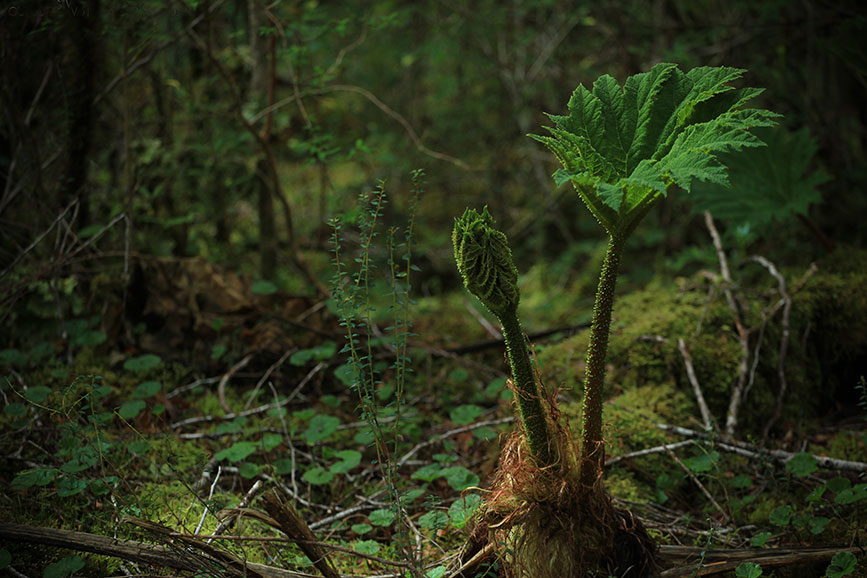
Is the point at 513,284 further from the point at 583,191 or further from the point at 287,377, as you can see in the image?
the point at 287,377

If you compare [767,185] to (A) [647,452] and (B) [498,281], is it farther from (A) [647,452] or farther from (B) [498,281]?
(B) [498,281]

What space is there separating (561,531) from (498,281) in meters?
0.75

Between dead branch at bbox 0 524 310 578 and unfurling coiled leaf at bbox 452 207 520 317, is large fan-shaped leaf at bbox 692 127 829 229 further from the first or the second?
dead branch at bbox 0 524 310 578

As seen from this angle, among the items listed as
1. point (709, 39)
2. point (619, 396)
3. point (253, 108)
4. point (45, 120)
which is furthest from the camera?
point (709, 39)

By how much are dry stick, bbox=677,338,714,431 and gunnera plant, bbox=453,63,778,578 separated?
3.12ft

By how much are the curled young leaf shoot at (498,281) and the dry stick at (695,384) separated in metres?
1.18

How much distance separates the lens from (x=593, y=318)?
1714 mm

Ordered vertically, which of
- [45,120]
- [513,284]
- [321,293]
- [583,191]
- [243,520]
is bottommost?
[243,520]

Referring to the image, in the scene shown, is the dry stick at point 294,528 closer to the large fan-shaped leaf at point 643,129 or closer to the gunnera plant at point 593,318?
the gunnera plant at point 593,318

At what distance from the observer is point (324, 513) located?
2.48m

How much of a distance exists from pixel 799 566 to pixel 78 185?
391 centimetres

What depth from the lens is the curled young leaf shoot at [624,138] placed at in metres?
1.57

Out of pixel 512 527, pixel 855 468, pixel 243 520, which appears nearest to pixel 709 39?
pixel 855 468

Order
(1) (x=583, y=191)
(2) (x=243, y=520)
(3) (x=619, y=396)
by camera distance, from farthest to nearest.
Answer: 1. (3) (x=619, y=396)
2. (2) (x=243, y=520)
3. (1) (x=583, y=191)
